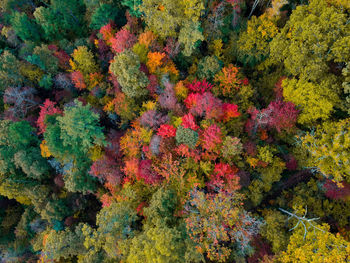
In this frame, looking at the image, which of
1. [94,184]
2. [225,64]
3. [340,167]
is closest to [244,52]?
[225,64]

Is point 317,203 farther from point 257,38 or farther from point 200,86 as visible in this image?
point 257,38

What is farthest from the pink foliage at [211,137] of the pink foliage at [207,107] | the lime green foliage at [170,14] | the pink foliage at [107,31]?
the pink foliage at [107,31]

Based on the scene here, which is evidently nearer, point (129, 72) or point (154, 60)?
point (129, 72)

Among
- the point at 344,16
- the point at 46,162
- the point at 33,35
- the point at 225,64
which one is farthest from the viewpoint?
the point at 33,35

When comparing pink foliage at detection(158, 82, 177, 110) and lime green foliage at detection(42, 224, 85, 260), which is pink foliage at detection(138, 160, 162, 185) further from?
lime green foliage at detection(42, 224, 85, 260)

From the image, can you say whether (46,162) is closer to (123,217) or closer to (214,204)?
(123,217)

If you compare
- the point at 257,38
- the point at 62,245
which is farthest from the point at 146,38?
the point at 62,245
